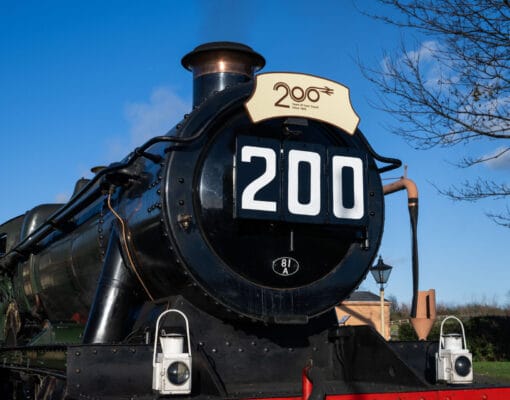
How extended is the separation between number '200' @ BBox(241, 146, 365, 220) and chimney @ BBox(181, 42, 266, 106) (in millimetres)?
948

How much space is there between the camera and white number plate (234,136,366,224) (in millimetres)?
3641

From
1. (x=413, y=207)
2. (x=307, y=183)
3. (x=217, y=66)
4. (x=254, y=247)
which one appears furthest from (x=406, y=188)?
(x=217, y=66)

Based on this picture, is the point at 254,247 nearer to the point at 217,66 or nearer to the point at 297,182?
the point at 297,182

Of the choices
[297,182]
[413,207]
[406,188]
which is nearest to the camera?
[297,182]

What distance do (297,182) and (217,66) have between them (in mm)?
1230

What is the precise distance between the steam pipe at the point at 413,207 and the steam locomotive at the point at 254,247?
214mm

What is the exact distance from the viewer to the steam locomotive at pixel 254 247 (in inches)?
142

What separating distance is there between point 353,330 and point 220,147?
52.3 inches

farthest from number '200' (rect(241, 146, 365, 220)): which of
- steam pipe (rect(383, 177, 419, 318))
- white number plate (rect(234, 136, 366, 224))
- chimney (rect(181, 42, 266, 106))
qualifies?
chimney (rect(181, 42, 266, 106))

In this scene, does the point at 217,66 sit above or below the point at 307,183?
above

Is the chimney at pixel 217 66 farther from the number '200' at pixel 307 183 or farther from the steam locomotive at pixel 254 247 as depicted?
the number '200' at pixel 307 183

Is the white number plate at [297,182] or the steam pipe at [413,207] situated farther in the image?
the steam pipe at [413,207]

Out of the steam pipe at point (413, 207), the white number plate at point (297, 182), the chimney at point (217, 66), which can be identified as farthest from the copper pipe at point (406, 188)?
the chimney at point (217, 66)

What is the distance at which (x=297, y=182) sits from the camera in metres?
3.75
